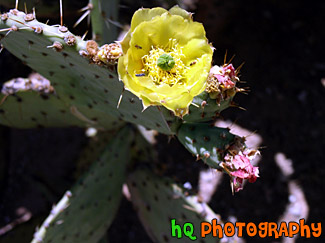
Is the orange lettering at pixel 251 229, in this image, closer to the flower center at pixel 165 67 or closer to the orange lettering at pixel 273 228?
the orange lettering at pixel 273 228

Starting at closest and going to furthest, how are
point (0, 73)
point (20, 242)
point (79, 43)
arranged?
1. point (79, 43)
2. point (20, 242)
3. point (0, 73)

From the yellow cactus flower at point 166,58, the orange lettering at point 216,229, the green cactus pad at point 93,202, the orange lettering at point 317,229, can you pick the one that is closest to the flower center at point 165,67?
the yellow cactus flower at point 166,58

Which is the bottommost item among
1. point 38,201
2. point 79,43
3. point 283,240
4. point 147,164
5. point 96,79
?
point 38,201

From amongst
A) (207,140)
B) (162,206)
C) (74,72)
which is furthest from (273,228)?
(74,72)

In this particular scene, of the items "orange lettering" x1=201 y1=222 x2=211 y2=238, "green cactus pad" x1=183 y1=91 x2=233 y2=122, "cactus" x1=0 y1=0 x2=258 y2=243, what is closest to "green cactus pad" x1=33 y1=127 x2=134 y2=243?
"cactus" x1=0 y1=0 x2=258 y2=243

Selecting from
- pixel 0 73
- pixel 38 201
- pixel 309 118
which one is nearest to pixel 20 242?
pixel 38 201

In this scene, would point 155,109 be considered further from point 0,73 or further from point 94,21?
point 0,73

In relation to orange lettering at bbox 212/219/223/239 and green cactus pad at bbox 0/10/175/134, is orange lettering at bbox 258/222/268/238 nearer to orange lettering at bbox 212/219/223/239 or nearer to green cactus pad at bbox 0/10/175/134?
orange lettering at bbox 212/219/223/239
